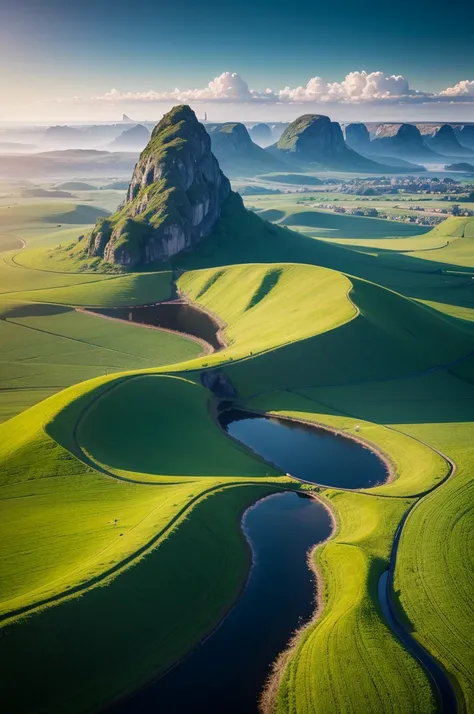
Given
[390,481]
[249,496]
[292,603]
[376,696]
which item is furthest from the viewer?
[390,481]

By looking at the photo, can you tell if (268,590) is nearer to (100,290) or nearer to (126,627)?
(126,627)

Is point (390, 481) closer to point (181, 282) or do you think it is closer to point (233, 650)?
point (233, 650)

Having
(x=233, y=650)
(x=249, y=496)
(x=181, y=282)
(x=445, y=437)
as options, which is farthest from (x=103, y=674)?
(x=181, y=282)

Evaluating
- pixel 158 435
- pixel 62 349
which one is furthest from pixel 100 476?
pixel 62 349

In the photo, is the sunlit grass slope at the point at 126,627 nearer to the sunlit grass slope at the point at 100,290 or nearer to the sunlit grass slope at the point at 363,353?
the sunlit grass slope at the point at 363,353

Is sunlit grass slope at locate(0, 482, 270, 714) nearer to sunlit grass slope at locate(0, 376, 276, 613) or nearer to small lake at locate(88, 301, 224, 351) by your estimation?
sunlit grass slope at locate(0, 376, 276, 613)

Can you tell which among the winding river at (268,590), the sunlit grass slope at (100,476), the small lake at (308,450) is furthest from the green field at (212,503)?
the small lake at (308,450)

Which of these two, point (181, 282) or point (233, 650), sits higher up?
point (181, 282)
